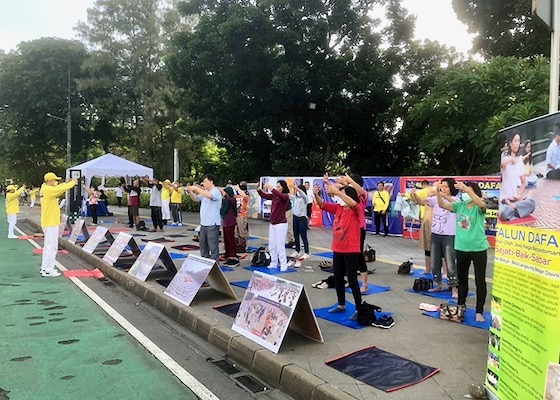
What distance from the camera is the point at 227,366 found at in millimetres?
4699

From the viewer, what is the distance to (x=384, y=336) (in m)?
5.15

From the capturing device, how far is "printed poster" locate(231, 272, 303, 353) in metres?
4.68

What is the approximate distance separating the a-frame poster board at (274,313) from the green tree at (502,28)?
16.7m

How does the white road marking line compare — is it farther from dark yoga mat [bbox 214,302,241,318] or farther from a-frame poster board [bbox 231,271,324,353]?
dark yoga mat [bbox 214,302,241,318]

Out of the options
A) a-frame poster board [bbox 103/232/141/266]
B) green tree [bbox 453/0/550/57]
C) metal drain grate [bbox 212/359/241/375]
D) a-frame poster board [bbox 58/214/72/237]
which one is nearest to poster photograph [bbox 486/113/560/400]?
metal drain grate [bbox 212/359/241/375]

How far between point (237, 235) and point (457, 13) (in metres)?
13.8

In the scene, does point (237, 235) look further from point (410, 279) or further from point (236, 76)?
point (236, 76)

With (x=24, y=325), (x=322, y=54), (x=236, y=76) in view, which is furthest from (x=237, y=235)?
(x=322, y=54)

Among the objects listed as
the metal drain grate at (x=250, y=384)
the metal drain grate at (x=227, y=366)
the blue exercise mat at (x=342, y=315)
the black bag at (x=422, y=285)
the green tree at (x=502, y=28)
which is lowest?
the metal drain grate at (x=227, y=366)

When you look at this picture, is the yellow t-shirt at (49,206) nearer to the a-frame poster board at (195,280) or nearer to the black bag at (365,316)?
the a-frame poster board at (195,280)

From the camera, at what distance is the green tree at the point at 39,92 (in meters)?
39.3

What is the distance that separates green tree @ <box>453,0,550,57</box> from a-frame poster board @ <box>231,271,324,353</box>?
16689mm

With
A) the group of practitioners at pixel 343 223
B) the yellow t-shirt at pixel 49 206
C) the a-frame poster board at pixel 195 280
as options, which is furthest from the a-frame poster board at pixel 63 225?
the a-frame poster board at pixel 195 280

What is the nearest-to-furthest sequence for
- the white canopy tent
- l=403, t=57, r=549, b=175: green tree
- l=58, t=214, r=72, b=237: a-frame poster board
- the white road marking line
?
the white road marking line → l=403, t=57, r=549, b=175: green tree → l=58, t=214, r=72, b=237: a-frame poster board → the white canopy tent
